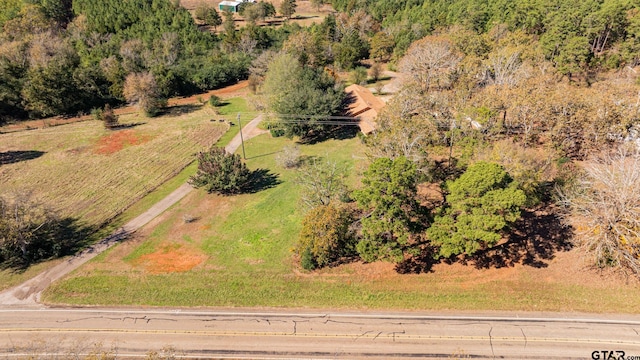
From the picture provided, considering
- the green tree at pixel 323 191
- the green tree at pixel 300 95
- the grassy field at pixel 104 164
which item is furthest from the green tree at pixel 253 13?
the green tree at pixel 323 191

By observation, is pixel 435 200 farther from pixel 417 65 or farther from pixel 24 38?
pixel 24 38

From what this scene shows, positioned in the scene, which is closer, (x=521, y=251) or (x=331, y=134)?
(x=521, y=251)

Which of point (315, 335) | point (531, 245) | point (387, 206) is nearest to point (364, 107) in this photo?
point (387, 206)

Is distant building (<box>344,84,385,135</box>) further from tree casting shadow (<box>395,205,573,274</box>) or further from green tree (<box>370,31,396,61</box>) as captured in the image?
tree casting shadow (<box>395,205,573,274</box>)

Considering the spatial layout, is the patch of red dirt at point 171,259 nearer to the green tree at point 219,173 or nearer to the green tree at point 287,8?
the green tree at point 219,173

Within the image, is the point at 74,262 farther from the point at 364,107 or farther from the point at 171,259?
the point at 364,107

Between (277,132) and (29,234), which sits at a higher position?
(277,132)

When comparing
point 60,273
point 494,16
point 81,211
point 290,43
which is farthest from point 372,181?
point 494,16
